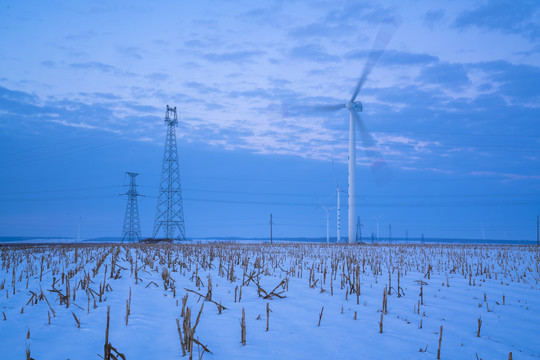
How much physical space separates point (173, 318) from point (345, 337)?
2667mm

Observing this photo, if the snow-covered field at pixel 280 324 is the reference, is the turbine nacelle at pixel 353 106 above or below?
above

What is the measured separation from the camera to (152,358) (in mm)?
3727

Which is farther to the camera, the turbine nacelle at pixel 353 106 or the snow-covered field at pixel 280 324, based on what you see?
the turbine nacelle at pixel 353 106

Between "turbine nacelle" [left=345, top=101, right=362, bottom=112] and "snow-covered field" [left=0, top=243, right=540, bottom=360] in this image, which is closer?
"snow-covered field" [left=0, top=243, right=540, bottom=360]

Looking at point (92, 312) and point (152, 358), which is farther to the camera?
point (92, 312)

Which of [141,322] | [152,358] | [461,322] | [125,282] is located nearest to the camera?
[152,358]

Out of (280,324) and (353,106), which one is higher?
(353,106)

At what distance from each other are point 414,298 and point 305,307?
8.61 feet

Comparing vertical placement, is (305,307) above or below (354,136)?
below

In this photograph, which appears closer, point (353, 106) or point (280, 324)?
point (280, 324)

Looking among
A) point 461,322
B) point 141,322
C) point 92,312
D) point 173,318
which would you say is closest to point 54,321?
point 92,312

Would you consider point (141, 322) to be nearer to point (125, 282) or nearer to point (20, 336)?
point (20, 336)

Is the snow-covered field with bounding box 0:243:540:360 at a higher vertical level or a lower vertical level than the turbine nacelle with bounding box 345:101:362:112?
lower

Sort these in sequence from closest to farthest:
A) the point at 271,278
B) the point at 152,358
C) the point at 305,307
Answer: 1. the point at 152,358
2. the point at 305,307
3. the point at 271,278
